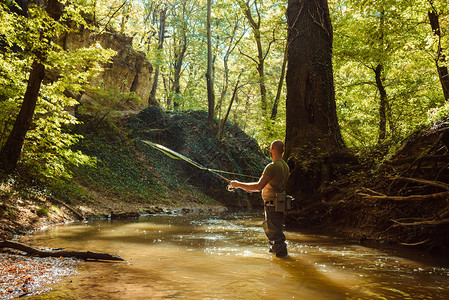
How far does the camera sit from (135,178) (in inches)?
683

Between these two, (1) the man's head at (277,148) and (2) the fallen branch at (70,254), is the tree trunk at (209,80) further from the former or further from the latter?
(2) the fallen branch at (70,254)

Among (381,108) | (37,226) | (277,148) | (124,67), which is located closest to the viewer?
(277,148)

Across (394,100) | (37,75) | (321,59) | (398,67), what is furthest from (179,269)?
(398,67)

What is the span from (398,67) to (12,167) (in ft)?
52.8

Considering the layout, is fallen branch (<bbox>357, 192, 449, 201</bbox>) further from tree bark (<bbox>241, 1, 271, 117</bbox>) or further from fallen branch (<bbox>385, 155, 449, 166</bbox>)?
tree bark (<bbox>241, 1, 271, 117</bbox>)

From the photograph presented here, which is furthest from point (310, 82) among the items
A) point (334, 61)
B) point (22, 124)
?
point (22, 124)

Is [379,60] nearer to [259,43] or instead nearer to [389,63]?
[389,63]

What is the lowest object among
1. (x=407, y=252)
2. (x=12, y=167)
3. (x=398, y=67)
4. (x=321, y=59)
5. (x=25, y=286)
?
(x=25, y=286)

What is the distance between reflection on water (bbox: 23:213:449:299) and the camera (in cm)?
347

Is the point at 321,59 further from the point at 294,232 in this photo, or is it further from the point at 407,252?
the point at 407,252

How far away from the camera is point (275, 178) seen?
6105mm

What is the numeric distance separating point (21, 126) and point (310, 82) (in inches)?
340

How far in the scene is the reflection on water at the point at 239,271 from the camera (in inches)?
137

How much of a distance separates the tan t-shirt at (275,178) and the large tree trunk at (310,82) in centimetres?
392
